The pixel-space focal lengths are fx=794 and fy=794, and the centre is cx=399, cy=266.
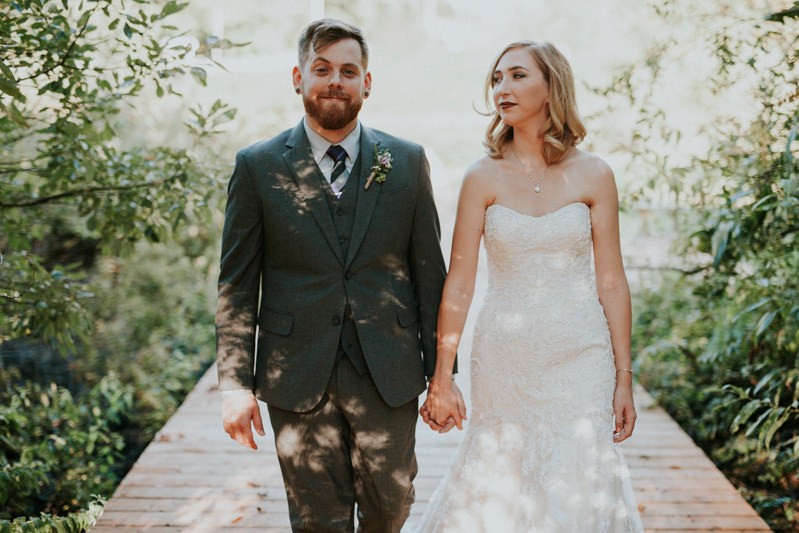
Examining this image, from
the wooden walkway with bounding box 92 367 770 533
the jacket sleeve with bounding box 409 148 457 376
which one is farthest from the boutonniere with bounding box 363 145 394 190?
the wooden walkway with bounding box 92 367 770 533

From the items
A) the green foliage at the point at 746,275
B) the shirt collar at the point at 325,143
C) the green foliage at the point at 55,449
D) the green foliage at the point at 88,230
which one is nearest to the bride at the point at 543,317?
the shirt collar at the point at 325,143

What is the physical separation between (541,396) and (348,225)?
87cm

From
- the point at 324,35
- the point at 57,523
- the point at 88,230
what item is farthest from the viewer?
the point at 88,230

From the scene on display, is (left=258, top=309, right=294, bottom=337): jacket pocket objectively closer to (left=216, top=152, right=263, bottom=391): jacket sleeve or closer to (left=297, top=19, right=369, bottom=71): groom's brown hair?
(left=216, top=152, right=263, bottom=391): jacket sleeve

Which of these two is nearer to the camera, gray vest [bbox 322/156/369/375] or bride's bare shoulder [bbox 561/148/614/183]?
gray vest [bbox 322/156/369/375]

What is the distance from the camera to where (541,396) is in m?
2.62

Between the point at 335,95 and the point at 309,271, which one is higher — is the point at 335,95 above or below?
above

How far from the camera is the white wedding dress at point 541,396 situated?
2521 millimetres

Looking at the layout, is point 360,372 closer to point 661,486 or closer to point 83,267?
point 661,486

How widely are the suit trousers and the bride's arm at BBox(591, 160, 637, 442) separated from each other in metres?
0.68

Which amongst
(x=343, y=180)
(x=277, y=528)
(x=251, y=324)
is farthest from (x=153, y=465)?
(x=343, y=180)

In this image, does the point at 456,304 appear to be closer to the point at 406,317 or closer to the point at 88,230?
the point at 406,317

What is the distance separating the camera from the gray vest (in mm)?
2355

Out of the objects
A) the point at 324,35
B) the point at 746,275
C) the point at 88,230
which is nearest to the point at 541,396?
the point at 324,35
